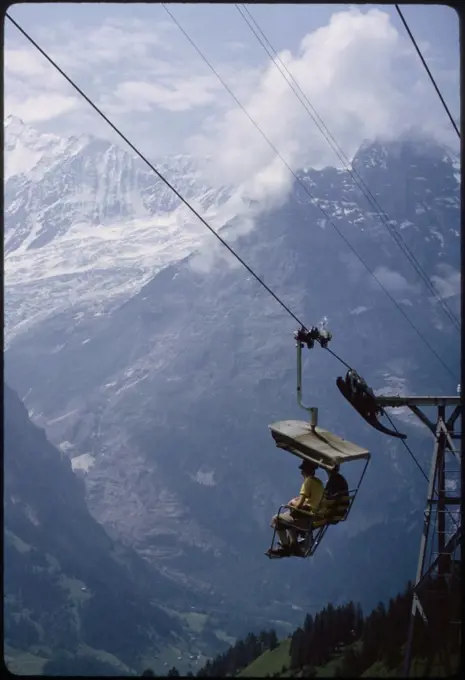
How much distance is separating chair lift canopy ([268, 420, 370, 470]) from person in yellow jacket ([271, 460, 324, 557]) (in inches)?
11.2

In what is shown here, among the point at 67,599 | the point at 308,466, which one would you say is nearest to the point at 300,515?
the point at 308,466

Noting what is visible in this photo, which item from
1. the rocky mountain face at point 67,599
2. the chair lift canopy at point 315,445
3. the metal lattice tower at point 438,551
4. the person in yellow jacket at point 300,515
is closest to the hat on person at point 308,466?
the person in yellow jacket at point 300,515

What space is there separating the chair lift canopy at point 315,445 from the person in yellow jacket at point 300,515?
29cm

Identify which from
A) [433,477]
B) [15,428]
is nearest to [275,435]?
[433,477]

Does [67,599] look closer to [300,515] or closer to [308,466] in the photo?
[300,515]

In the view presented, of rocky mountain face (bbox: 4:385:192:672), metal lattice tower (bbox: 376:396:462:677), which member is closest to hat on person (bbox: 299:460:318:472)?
metal lattice tower (bbox: 376:396:462:677)

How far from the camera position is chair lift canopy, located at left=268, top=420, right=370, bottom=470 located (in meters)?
11.8

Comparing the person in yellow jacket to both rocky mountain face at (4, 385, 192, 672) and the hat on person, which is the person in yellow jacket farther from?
rocky mountain face at (4, 385, 192, 672)

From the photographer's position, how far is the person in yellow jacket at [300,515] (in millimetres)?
12902

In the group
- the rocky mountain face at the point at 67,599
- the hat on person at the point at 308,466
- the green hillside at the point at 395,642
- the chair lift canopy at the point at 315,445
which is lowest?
the green hillside at the point at 395,642

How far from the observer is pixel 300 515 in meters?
13.5

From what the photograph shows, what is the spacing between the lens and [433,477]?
15680 millimetres

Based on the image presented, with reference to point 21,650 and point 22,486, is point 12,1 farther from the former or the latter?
point 22,486

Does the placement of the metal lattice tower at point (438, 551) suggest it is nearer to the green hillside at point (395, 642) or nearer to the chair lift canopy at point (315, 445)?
the green hillside at point (395, 642)
